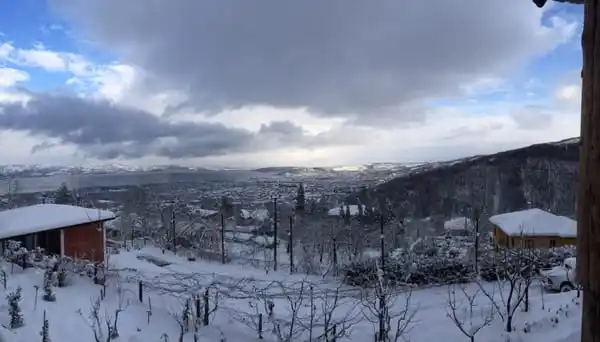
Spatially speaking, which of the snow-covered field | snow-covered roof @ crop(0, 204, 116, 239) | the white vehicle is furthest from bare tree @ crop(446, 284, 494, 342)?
snow-covered roof @ crop(0, 204, 116, 239)

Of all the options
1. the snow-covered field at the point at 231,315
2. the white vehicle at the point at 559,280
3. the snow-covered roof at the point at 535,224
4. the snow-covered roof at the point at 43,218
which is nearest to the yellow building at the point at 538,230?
the snow-covered roof at the point at 535,224

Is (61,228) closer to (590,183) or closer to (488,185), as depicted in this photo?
(590,183)

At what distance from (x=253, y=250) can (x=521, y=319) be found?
20842 mm

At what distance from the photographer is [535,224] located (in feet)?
61.3

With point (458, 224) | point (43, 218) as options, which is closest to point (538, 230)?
point (458, 224)

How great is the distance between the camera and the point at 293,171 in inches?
4077

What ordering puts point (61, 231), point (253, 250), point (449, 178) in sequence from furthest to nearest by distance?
point (449, 178)
point (253, 250)
point (61, 231)

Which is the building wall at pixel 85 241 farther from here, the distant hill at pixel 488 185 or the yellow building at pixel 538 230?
the distant hill at pixel 488 185

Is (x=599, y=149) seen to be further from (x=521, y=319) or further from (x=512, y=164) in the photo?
(x=512, y=164)

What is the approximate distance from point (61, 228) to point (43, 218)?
54 cm

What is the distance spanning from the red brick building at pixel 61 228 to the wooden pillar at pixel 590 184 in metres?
13.5

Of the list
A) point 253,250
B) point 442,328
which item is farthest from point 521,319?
point 253,250

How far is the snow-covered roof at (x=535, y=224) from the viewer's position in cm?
1816

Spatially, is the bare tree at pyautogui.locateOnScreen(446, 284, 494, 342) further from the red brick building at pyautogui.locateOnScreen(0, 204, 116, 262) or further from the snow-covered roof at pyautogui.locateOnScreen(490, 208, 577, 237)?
the red brick building at pyautogui.locateOnScreen(0, 204, 116, 262)
